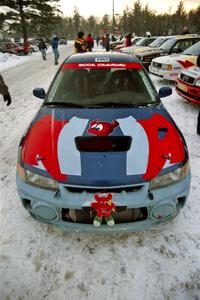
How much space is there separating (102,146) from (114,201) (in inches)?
23.0

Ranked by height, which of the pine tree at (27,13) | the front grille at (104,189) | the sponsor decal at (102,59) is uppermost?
the pine tree at (27,13)

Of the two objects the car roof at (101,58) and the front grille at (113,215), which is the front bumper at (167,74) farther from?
the front grille at (113,215)

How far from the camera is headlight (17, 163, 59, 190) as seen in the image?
94.4 inches

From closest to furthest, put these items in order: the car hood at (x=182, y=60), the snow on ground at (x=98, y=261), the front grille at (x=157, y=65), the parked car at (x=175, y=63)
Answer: the snow on ground at (x=98, y=261) → the car hood at (x=182, y=60) → the parked car at (x=175, y=63) → the front grille at (x=157, y=65)

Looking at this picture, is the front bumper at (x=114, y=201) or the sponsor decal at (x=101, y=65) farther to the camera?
the sponsor decal at (x=101, y=65)

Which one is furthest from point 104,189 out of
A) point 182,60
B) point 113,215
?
point 182,60

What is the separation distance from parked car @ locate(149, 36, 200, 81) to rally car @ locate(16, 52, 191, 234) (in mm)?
6638

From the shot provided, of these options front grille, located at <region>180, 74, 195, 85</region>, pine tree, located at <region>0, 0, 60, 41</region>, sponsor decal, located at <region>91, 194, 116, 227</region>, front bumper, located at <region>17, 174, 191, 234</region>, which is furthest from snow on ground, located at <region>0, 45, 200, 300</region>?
pine tree, located at <region>0, 0, 60, 41</region>

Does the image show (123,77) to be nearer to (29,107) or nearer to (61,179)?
(61,179)

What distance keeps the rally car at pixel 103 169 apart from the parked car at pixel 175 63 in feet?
21.8

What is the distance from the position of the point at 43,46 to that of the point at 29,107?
648 inches

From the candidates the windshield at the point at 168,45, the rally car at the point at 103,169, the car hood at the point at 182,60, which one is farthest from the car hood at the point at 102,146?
the windshield at the point at 168,45

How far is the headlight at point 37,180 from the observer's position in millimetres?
2397

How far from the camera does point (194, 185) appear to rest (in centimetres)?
365
